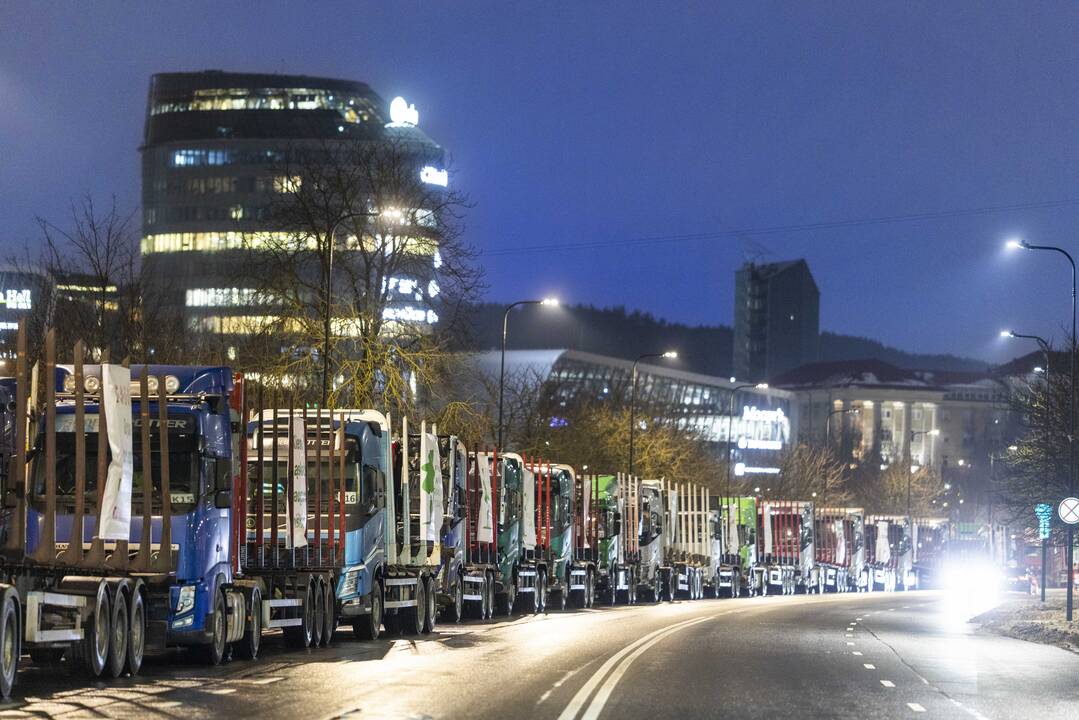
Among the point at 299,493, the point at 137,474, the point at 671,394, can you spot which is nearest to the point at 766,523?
the point at 299,493

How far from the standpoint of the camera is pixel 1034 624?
37812 mm

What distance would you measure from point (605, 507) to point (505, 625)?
15914 mm

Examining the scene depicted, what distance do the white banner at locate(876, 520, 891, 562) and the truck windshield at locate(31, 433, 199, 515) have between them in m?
70.7

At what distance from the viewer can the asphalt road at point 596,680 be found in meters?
16.3

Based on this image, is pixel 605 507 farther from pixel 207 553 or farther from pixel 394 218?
pixel 207 553

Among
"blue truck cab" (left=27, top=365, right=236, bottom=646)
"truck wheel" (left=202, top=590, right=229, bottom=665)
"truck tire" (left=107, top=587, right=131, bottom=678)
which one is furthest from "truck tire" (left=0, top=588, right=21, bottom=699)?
"truck wheel" (left=202, top=590, right=229, bottom=665)

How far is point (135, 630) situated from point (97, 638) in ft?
4.43

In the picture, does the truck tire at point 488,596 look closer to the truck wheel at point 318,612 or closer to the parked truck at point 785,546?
the truck wheel at point 318,612

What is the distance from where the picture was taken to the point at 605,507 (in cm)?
4991

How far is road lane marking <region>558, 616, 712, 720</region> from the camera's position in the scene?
16234 millimetres

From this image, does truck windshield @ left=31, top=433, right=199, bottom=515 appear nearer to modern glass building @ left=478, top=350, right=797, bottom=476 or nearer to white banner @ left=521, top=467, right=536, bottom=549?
white banner @ left=521, top=467, right=536, bottom=549

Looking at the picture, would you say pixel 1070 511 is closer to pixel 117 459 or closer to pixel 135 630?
pixel 135 630

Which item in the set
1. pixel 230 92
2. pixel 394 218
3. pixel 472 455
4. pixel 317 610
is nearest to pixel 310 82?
pixel 230 92

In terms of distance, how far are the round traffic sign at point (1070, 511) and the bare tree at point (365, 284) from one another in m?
18.4
